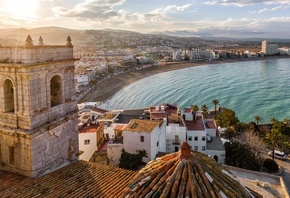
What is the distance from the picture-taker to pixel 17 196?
29.8 ft

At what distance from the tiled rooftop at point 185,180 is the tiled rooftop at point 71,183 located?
8.24ft

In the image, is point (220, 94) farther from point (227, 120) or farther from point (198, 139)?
point (198, 139)

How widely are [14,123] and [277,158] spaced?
27.8 metres

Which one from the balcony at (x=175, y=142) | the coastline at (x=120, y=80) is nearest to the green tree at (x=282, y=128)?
the balcony at (x=175, y=142)

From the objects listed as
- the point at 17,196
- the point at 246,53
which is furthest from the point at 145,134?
the point at 246,53

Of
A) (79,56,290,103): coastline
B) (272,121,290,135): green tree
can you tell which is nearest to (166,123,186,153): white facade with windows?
(272,121,290,135): green tree

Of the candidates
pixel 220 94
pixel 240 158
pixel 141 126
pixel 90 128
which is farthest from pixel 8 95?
pixel 220 94

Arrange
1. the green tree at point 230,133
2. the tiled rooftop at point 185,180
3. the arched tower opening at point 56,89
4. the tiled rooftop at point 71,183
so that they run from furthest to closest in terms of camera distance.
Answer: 1. the green tree at point 230,133
2. the arched tower opening at point 56,89
3. the tiled rooftop at point 71,183
4. the tiled rooftop at point 185,180

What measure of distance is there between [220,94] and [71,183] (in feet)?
220

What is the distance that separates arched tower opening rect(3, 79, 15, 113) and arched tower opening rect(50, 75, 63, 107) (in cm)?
143

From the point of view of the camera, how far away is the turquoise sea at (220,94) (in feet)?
194

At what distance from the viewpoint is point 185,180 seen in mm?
6488

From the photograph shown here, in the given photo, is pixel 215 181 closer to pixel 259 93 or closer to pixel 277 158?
pixel 277 158

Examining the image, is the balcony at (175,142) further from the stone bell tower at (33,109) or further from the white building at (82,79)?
the white building at (82,79)
